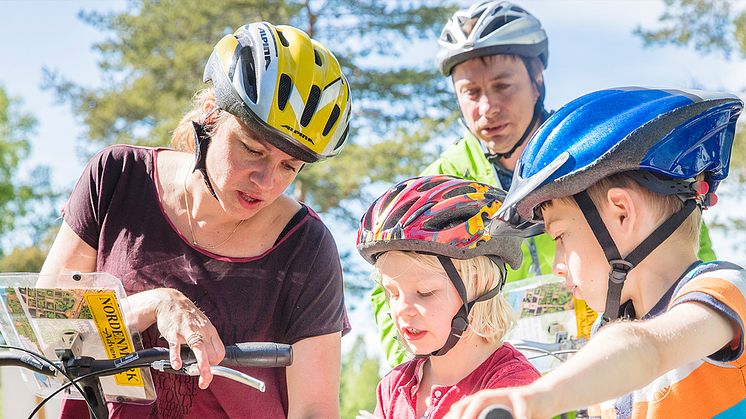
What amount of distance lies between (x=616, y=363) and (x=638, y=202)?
1017mm

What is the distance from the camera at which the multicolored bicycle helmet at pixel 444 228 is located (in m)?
3.93

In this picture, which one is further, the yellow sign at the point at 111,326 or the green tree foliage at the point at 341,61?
the green tree foliage at the point at 341,61

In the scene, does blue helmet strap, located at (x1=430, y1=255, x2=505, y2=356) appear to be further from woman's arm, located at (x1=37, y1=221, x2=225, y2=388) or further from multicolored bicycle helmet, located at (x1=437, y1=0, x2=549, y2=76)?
multicolored bicycle helmet, located at (x1=437, y1=0, x2=549, y2=76)

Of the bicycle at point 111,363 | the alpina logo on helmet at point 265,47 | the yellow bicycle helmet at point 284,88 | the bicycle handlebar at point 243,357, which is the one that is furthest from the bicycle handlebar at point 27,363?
the alpina logo on helmet at point 265,47

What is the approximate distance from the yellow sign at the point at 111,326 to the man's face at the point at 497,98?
8.97ft

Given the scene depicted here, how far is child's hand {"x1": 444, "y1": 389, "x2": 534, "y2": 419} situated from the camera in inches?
73.5

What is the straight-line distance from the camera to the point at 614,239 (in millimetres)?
2957

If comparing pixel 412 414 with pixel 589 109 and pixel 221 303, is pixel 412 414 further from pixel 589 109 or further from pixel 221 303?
pixel 589 109

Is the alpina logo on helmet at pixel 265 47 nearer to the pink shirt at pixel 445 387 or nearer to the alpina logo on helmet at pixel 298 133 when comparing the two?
the alpina logo on helmet at pixel 298 133

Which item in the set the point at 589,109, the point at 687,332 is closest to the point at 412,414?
the point at 589,109

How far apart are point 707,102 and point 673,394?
3.03ft

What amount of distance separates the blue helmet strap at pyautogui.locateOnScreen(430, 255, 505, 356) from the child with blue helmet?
74 cm

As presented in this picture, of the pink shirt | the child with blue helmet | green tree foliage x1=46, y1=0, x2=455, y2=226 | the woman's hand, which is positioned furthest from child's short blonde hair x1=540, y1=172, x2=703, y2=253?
green tree foliage x1=46, y1=0, x2=455, y2=226

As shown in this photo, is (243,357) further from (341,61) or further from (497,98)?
(341,61)
